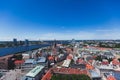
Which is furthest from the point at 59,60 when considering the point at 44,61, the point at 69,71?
the point at 69,71

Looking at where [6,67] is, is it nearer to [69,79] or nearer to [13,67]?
[13,67]

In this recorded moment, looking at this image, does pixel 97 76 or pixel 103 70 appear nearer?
pixel 97 76

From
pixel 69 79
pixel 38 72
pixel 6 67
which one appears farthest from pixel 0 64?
pixel 69 79

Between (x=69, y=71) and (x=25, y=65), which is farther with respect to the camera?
(x=25, y=65)

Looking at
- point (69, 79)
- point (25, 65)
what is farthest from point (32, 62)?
point (69, 79)

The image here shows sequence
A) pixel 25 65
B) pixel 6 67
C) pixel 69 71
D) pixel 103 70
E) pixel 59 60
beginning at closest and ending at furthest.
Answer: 1. pixel 69 71
2. pixel 103 70
3. pixel 25 65
4. pixel 6 67
5. pixel 59 60

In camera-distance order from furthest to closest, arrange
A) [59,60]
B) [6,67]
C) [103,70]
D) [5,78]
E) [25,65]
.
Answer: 1. [59,60]
2. [6,67]
3. [25,65]
4. [103,70]
5. [5,78]

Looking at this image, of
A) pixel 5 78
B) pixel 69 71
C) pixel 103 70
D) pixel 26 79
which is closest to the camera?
pixel 26 79

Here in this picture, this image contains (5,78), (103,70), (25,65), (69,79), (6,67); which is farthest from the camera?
(6,67)

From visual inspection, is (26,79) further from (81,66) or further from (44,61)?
(81,66)
